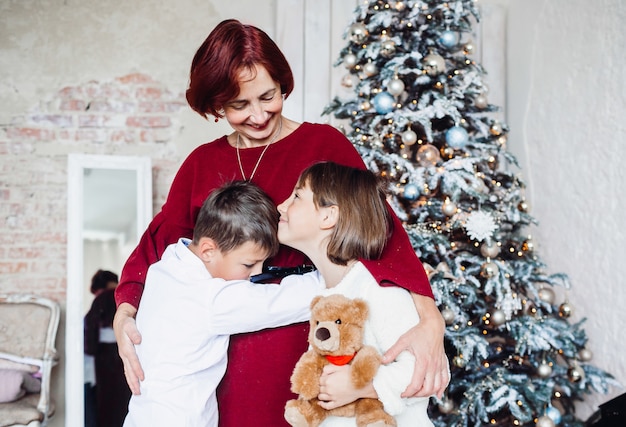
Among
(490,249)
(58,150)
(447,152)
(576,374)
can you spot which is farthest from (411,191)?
(58,150)

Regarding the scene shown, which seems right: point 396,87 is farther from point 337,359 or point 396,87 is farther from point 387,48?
point 337,359

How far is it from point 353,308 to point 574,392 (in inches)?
77.9

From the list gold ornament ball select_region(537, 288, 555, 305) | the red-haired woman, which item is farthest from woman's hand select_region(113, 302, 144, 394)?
gold ornament ball select_region(537, 288, 555, 305)

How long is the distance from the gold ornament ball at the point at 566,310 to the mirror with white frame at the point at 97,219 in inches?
89.1

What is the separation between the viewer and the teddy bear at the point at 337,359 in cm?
133

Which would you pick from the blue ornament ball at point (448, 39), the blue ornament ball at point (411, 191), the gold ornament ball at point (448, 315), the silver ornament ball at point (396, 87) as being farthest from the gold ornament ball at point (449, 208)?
the blue ornament ball at point (448, 39)

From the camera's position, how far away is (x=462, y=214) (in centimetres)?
282

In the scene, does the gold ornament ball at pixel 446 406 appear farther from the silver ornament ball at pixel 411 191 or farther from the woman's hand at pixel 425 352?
the woman's hand at pixel 425 352

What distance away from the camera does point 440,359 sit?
1439 mm

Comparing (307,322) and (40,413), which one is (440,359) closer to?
(307,322)

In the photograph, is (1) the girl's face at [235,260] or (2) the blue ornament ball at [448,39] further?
(2) the blue ornament ball at [448,39]

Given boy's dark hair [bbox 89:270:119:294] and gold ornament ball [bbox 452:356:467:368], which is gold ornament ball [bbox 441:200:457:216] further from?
boy's dark hair [bbox 89:270:119:294]

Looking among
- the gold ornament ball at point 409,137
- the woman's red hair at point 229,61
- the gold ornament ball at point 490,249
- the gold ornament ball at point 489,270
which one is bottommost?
the gold ornament ball at point 489,270

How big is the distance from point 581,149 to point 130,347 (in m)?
2.44
